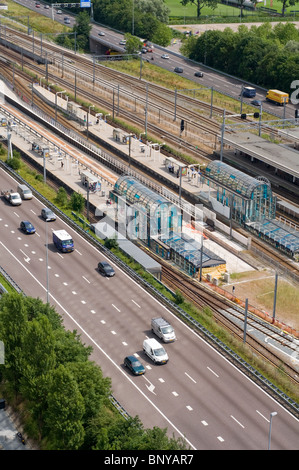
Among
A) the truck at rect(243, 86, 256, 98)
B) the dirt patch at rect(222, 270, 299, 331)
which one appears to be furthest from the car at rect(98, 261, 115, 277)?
the truck at rect(243, 86, 256, 98)

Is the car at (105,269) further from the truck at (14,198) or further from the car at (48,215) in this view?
the truck at (14,198)

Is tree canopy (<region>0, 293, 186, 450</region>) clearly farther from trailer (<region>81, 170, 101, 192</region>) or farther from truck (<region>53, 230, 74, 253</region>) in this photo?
trailer (<region>81, 170, 101, 192</region>)

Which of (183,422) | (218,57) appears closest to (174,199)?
(183,422)

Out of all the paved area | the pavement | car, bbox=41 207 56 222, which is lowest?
the paved area

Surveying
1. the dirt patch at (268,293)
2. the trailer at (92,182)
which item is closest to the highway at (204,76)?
the trailer at (92,182)

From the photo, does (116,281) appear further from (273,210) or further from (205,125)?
(205,125)

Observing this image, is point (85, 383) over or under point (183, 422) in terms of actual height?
over
